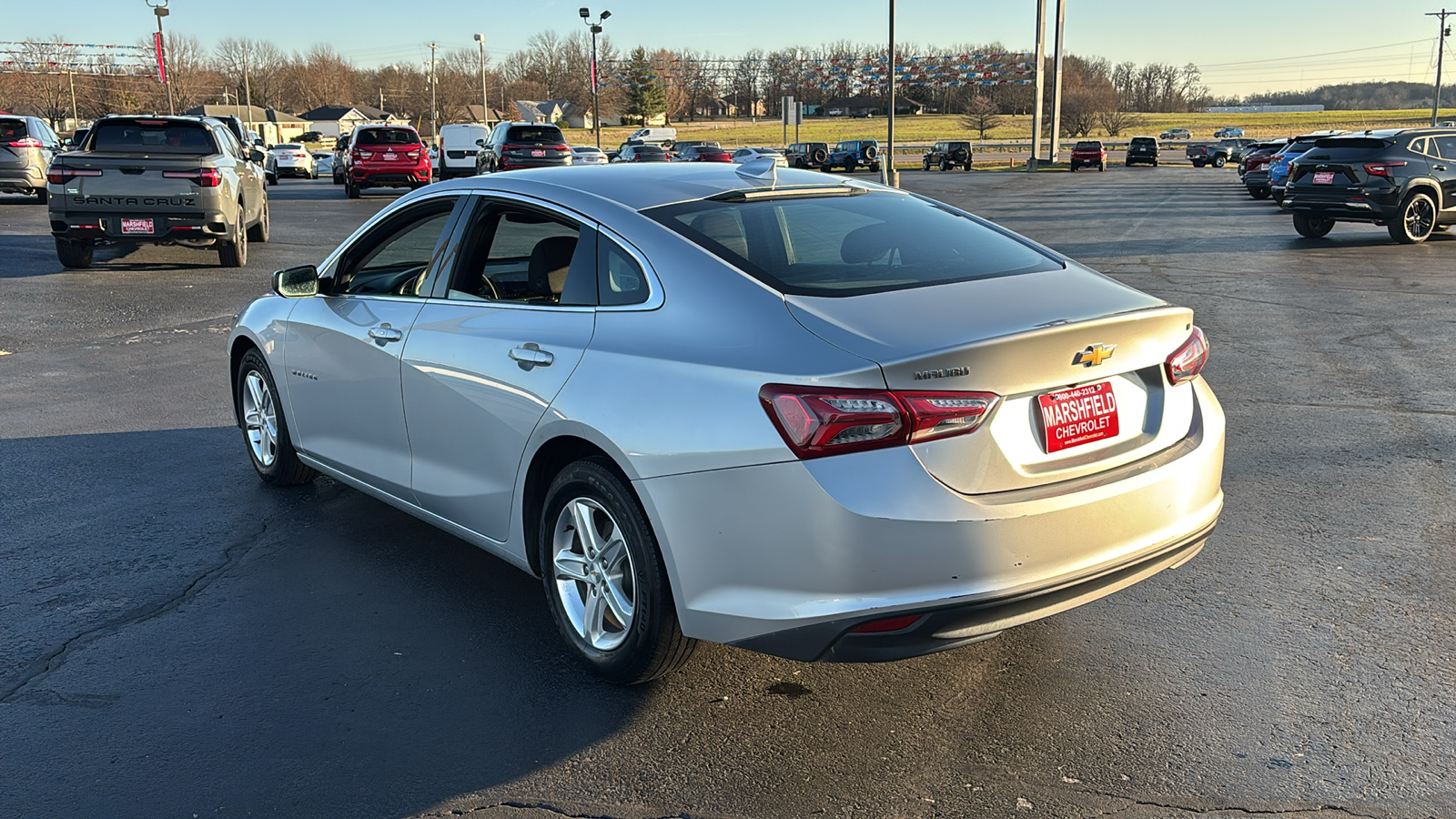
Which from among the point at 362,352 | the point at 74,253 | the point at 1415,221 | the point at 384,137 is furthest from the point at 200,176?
the point at 384,137

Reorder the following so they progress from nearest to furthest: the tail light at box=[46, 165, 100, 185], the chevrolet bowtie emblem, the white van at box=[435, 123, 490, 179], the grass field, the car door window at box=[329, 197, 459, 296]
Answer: the chevrolet bowtie emblem
the car door window at box=[329, 197, 459, 296]
the tail light at box=[46, 165, 100, 185]
the white van at box=[435, 123, 490, 179]
the grass field

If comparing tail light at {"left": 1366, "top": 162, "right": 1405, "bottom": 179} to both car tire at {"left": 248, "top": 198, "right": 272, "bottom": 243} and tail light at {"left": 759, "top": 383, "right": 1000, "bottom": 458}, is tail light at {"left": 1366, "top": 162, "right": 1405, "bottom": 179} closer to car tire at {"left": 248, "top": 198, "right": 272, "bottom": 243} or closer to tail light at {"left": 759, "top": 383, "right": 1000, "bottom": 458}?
car tire at {"left": 248, "top": 198, "right": 272, "bottom": 243}

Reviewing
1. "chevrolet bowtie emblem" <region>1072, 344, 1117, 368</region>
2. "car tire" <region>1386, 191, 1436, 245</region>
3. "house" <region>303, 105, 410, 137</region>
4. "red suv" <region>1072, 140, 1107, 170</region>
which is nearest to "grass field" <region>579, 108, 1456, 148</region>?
"house" <region>303, 105, 410, 137</region>

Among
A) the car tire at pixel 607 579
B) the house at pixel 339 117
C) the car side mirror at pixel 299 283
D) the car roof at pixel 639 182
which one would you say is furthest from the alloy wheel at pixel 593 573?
the house at pixel 339 117

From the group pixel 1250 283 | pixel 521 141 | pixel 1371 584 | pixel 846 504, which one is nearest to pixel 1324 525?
pixel 1371 584

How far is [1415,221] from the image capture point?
736 inches

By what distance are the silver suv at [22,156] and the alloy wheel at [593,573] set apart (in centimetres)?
2629

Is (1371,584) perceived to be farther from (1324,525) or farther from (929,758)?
(929,758)

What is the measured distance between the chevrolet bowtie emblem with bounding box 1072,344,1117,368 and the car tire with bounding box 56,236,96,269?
49.3 ft

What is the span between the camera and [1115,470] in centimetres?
337

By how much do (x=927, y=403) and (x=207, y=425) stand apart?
5.53 meters

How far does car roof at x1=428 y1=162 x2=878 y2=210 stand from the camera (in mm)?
4059

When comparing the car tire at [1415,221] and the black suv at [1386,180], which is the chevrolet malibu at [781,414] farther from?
the car tire at [1415,221]

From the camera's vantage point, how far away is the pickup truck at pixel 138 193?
14.0m
